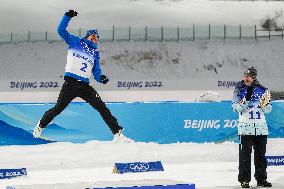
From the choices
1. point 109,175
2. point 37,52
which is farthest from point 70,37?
point 37,52

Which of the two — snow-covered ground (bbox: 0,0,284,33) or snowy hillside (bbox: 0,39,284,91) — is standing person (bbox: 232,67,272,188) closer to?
snowy hillside (bbox: 0,39,284,91)

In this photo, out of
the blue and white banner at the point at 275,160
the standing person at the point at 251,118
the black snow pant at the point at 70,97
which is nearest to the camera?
the standing person at the point at 251,118

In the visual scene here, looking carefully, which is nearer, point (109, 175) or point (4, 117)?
→ point (109, 175)

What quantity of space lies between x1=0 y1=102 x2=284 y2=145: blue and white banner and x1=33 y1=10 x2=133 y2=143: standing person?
2.10 metres

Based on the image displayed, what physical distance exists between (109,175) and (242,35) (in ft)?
149

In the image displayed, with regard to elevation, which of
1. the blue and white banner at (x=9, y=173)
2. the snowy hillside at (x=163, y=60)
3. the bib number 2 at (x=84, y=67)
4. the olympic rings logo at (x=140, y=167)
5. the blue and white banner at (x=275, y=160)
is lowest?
the blue and white banner at (x=9, y=173)

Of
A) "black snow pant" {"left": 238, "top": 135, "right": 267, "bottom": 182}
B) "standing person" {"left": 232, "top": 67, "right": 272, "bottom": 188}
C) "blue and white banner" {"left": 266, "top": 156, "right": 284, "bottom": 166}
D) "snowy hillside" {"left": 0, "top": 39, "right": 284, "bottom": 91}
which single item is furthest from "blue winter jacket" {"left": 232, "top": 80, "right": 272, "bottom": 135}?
"snowy hillside" {"left": 0, "top": 39, "right": 284, "bottom": 91}

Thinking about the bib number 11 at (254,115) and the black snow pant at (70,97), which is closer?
the bib number 11 at (254,115)

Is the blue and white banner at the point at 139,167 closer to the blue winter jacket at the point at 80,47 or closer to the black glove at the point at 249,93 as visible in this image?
the blue winter jacket at the point at 80,47

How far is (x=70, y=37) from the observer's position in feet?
26.2

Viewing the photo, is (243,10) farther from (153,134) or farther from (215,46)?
(153,134)

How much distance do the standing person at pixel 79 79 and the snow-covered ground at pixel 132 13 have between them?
41.3m

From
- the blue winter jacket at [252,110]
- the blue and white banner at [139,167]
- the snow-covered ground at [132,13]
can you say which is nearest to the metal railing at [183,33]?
the snow-covered ground at [132,13]

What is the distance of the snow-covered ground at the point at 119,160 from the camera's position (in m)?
8.41
